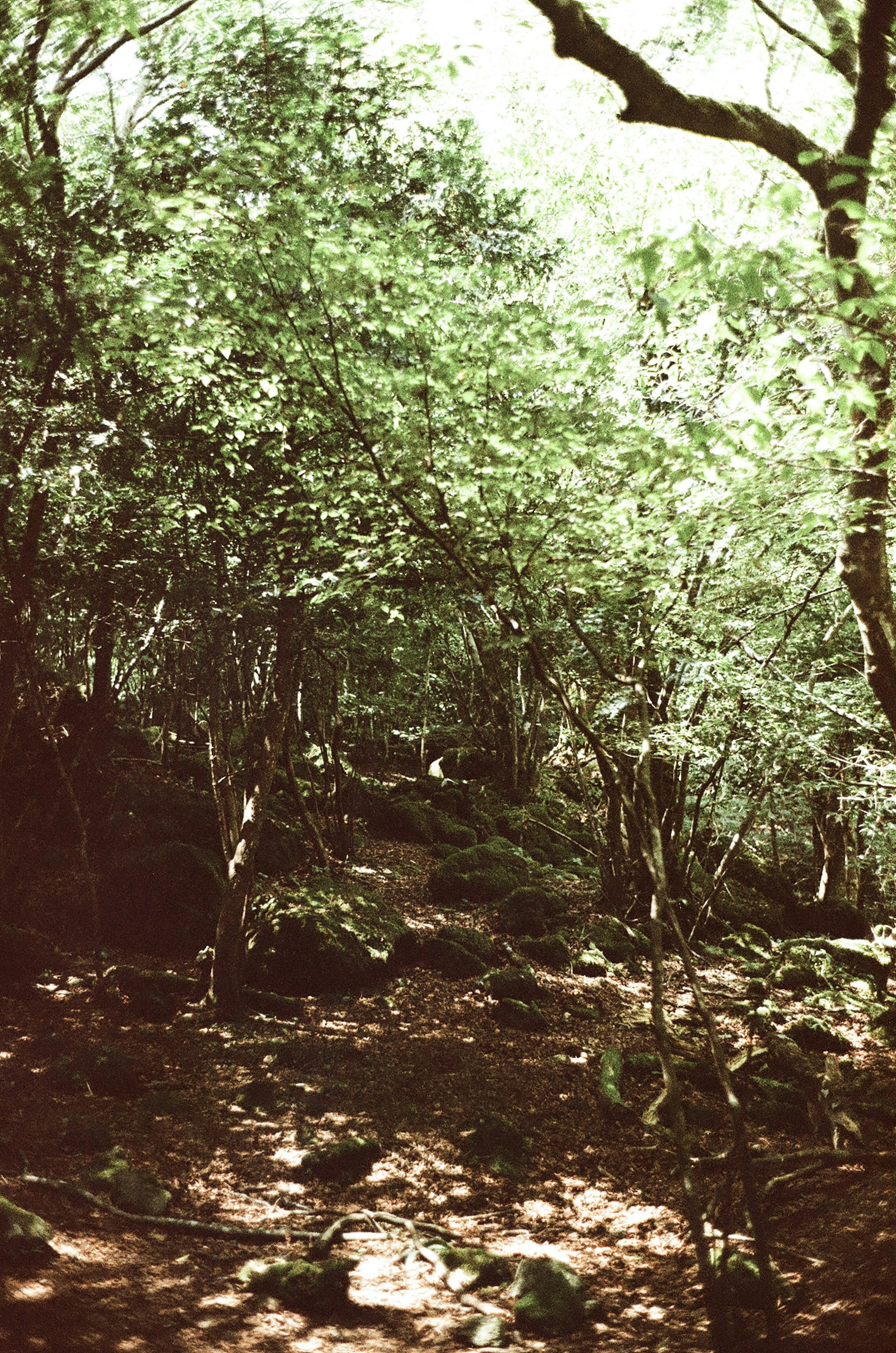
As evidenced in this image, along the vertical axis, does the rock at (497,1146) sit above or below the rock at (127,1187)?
below

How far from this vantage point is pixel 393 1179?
5832 millimetres

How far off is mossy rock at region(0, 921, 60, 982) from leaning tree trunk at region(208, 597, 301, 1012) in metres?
1.77

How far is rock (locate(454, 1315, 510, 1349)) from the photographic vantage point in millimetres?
4102

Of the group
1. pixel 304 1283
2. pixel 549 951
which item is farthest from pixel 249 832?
pixel 549 951

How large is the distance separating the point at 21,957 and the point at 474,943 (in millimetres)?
5094

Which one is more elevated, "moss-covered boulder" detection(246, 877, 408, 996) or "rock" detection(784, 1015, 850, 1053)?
"moss-covered boulder" detection(246, 877, 408, 996)

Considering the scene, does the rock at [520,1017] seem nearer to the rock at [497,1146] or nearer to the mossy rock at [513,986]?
the mossy rock at [513,986]

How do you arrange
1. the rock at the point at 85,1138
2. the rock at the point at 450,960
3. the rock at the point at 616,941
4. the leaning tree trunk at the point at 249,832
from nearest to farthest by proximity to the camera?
1. the rock at the point at 85,1138
2. the leaning tree trunk at the point at 249,832
3. the rock at the point at 450,960
4. the rock at the point at 616,941

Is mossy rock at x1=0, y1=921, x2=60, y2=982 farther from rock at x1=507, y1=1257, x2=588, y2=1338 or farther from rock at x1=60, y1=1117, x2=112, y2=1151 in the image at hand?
rock at x1=507, y1=1257, x2=588, y2=1338

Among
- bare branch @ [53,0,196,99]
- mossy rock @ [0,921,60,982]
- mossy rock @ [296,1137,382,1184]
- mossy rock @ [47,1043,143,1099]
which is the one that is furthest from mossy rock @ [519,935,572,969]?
bare branch @ [53,0,196,99]

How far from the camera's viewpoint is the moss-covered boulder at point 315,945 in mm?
8602

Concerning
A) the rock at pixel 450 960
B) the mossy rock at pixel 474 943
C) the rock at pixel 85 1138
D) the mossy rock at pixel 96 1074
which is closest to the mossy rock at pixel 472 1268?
the rock at pixel 85 1138

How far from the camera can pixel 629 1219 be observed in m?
5.55

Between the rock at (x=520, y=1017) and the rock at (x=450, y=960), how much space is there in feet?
2.74
